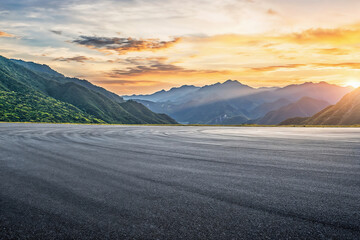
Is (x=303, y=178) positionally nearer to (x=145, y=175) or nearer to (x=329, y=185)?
(x=329, y=185)

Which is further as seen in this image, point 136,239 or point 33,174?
point 33,174

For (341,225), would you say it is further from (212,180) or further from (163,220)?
(212,180)

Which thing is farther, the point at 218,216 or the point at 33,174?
the point at 33,174

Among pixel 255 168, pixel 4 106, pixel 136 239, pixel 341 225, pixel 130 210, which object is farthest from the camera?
pixel 4 106

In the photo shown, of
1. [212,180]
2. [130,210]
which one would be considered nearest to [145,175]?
[212,180]

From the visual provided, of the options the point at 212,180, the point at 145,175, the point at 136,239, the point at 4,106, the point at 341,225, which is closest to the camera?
the point at 136,239

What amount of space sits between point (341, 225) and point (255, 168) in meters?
4.44

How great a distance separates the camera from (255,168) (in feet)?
27.1

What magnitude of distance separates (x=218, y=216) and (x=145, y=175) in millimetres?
3427

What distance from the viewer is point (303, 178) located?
6809 mm

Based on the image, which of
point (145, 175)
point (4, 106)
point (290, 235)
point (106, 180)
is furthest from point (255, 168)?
point (4, 106)

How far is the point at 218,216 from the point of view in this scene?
4.21 meters

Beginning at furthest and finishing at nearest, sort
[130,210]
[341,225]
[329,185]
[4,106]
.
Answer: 1. [4,106]
2. [329,185]
3. [130,210]
4. [341,225]

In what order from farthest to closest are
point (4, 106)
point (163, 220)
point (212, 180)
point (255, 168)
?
point (4, 106)
point (255, 168)
point (212, 180)
point (163, 220)
